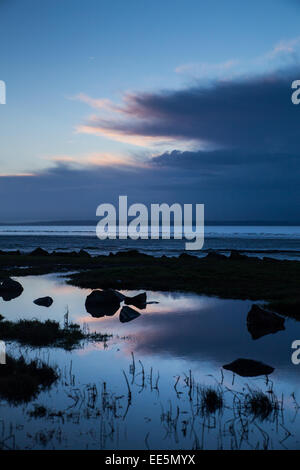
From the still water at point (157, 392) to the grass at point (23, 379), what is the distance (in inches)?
→ 13.7

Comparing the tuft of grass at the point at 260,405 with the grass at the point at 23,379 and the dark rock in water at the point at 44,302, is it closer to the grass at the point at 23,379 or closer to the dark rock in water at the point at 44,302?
the grass at the point at 23,379

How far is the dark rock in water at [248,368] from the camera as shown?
11.8 m

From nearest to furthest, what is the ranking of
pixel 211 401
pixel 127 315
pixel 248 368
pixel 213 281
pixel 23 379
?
pixel 211 401 < pixel 23 379 < pixel 248 368 < pixel 127 315 < pixel 213 281

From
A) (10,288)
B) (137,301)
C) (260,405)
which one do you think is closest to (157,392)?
(260,405)

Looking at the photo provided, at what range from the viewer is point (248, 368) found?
12078 millimetres

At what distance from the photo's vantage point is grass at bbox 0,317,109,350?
15023mm

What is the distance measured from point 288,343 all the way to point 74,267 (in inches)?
1446

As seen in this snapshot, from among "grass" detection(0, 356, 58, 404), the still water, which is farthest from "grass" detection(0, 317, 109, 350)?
"grass" detection(0, 356, 58, 404)

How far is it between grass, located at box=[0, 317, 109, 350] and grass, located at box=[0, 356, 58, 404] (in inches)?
101

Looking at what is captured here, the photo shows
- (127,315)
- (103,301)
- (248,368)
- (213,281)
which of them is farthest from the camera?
(213,281)

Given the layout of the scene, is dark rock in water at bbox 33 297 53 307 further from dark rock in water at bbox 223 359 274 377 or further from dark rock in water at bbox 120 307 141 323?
dark rock in water at bbox 223 359 274 377

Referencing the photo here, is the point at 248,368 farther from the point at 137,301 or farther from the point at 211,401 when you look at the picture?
the point at 137,301

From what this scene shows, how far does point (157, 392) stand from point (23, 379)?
3.72 metres
